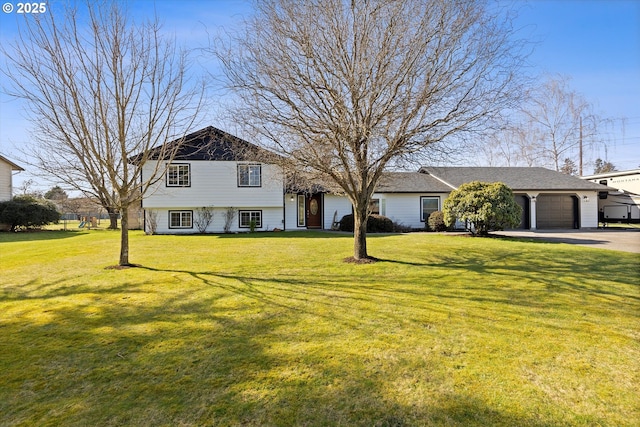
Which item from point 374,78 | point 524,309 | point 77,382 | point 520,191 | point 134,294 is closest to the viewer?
point 77,382

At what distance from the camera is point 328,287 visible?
6816 millimetres

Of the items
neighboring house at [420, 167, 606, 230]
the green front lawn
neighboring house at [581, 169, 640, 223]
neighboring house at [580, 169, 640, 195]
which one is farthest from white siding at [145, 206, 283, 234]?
neighboring house at [580, 169, 640, 195]

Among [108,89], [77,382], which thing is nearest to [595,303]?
[77,382]

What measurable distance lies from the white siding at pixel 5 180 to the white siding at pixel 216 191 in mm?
13753

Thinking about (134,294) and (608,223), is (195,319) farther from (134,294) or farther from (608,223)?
(608,223)

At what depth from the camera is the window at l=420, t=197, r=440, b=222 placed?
22031mm

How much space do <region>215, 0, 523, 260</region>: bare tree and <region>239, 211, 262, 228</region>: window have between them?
509 inches

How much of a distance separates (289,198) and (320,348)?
1837 cm

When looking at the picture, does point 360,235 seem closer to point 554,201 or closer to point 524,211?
point 524,211

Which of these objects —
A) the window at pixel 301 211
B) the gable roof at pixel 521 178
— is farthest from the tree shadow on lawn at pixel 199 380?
the gable roof at pixel 521 178

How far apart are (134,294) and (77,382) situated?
10.9ft

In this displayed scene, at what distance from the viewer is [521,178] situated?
23.4m

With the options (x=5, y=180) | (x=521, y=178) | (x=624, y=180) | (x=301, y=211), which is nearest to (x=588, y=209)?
(x=521, y=178)

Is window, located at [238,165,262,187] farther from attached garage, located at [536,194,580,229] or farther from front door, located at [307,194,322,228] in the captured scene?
attached garage, located at [536,194,580,229]
